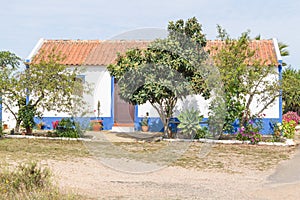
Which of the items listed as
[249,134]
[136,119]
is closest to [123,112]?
[136,119]

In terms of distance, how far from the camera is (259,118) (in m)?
17.2

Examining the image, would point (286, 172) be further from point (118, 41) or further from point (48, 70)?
point (118, 41)

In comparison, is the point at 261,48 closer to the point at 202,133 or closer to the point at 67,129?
the point at 202,133

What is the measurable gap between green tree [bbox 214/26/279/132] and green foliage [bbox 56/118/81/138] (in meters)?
5.84

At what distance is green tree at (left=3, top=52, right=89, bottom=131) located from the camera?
15.9m

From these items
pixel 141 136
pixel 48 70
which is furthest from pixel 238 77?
pixel 48 70

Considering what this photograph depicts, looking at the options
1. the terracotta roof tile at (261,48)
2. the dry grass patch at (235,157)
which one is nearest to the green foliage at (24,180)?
the dry grass patch at (235,157)

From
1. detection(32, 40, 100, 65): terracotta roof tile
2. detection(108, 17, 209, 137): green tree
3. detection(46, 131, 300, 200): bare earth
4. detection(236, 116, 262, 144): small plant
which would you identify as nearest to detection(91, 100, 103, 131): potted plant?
detection(32, 40, 100, 65): terracotta roof tile

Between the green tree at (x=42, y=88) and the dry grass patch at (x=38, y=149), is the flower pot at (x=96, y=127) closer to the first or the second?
the green tree at (x=42, y=88)

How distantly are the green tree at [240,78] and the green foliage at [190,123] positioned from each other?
3.90 ft

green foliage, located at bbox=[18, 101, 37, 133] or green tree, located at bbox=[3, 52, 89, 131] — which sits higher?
green tree, located at bbox=[3, 52, 89, 131]

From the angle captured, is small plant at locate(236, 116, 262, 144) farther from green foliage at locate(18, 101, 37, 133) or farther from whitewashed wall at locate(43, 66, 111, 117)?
green foliage at locate(18, 101, 37, 133)

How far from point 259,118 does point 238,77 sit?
2.39m

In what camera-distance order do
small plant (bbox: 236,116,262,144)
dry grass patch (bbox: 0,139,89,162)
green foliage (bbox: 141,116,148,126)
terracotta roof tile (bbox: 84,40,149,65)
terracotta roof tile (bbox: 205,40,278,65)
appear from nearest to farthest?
dry grass patch (bbox: 0,139,89,162)
small plant (bbox: 236,116,262,144)
green foliage (bbox: 141,116,148,126)
terracotta roof tile (bbox: 205,40,278,65)
terracotta roof tile (bbox: 84,40,149,65)
